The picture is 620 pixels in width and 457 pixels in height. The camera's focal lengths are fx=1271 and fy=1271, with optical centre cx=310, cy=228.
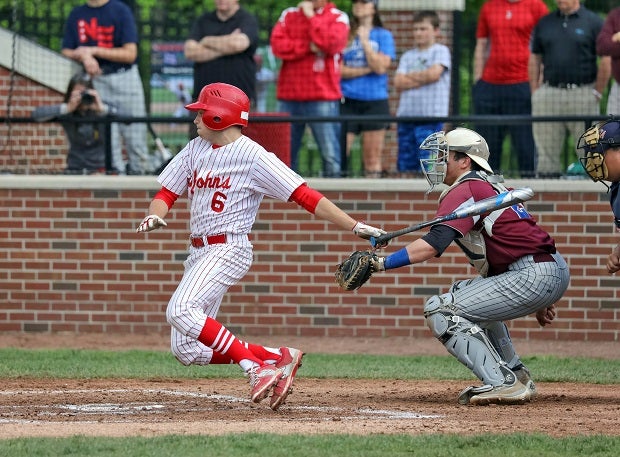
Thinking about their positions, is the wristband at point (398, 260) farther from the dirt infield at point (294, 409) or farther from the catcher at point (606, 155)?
the catcher at point (606, 155)

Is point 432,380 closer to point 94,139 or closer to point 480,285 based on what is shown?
point 480,285

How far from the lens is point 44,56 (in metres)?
12.7

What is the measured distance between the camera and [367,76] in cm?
1172

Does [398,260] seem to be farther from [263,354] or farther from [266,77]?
[266,77]

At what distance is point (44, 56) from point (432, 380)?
5.84 metres

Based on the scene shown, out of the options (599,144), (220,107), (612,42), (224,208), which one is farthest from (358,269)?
(612,42)

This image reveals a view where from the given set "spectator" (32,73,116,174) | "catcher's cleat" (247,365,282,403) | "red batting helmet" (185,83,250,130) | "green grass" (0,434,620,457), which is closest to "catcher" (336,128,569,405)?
"catcher's cleat" (247,365,282,403)

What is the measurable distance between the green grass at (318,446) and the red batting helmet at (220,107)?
204 centimetres

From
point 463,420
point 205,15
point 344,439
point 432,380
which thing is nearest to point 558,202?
point 432,380

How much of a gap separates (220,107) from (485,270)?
1857 millimetres

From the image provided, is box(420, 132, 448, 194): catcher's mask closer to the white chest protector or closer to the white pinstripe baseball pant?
the white chest protector

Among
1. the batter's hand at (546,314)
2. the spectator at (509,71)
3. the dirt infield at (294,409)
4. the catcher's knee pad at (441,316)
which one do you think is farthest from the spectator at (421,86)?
the catcher's knee pad at (441,316)

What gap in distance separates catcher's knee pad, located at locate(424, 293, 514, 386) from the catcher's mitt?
22.4 inches

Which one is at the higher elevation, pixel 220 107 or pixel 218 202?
pixel 220 107
